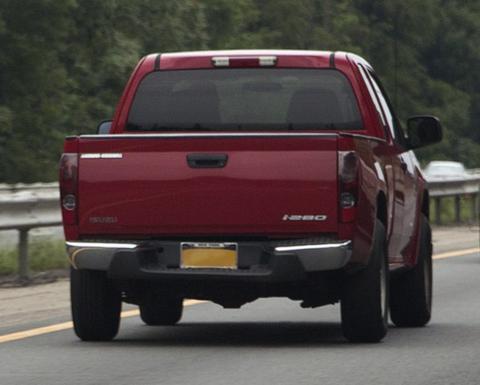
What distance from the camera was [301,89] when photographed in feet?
39.5

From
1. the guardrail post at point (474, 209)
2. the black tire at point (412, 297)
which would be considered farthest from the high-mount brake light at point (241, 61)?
the guardrail post at point (474, 209)

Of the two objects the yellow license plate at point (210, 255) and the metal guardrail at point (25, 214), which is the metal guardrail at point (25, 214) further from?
the yellow license plate at point (210, 255)

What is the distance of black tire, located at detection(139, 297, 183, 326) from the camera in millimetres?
13016

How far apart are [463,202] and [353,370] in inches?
1062

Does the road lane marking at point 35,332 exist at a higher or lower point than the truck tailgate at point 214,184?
lower

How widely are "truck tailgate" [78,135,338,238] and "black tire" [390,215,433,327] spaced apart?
2.25 m

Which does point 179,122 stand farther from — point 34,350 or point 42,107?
point 42,107

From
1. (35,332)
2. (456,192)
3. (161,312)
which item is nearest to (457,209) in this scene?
(456,192)

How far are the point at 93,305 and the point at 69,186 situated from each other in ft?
2.54

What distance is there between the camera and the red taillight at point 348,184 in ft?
35.2

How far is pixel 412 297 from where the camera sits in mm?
12961

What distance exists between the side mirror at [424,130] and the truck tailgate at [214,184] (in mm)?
2335

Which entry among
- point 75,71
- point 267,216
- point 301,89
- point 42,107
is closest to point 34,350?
point 267,216

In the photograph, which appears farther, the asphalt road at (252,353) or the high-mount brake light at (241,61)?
the high-mount brake light at (241,61)
